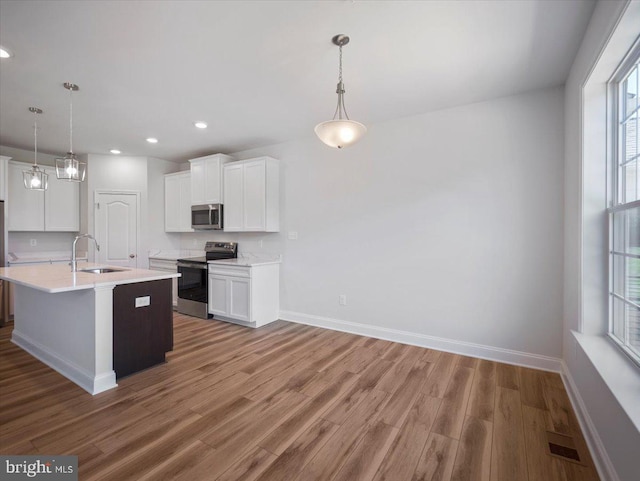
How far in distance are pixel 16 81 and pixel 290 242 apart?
3.19 m

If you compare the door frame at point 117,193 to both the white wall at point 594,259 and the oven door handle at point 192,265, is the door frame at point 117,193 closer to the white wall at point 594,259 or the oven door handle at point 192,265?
the oven door handle at point 192,265

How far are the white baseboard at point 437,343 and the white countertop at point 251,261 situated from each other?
2.65ft

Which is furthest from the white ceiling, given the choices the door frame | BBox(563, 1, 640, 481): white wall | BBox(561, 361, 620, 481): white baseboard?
BBox(561, 361, 620, 481): white baseboard

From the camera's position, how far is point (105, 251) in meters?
5.04

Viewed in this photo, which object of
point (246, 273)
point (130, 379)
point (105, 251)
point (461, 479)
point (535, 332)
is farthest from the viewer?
point (105, 251)

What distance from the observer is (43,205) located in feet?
15.6

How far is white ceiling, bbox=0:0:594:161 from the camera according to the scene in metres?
1.84

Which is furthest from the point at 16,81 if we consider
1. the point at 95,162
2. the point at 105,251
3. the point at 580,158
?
the point at 580,158

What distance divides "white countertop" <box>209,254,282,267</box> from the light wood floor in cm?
126

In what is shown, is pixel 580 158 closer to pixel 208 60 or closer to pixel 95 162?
pixel 208 60

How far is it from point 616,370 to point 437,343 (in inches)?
67.5

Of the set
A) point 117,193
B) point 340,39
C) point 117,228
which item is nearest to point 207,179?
point 117,193

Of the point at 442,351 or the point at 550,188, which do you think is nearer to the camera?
the point at 550,188

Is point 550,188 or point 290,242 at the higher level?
point 550,188
